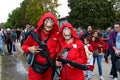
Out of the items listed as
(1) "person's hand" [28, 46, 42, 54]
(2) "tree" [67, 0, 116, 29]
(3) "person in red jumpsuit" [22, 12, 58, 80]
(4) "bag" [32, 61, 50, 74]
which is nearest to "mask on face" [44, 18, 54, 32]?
(3) "person in red jumpsuit" [22, 12, 58, 80]

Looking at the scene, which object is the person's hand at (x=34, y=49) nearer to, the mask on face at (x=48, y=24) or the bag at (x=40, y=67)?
the bag at (x=40, y=67)

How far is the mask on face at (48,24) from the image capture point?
17.6 feet

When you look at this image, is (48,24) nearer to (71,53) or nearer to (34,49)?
(34,49)

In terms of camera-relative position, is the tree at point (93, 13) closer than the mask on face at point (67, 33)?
No

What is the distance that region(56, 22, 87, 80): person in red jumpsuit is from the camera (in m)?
5.23

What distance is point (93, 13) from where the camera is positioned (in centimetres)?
6550

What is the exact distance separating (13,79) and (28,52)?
5.44m

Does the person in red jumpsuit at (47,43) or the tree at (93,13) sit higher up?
the tree at (93,13)

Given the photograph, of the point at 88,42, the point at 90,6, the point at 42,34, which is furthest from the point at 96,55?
the point at 90,6

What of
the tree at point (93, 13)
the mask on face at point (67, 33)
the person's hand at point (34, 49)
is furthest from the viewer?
the tree at point (93, 13)

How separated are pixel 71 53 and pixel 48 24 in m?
0.59

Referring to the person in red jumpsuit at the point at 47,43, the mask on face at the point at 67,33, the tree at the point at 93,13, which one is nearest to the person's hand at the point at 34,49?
the person in red jumpsuit at the point at 47,43

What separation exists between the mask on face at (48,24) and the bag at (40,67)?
542mm

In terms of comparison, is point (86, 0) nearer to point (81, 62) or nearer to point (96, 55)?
point (96, 55)
